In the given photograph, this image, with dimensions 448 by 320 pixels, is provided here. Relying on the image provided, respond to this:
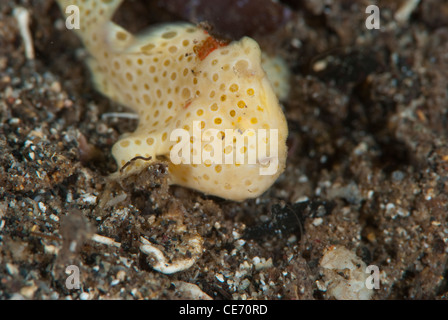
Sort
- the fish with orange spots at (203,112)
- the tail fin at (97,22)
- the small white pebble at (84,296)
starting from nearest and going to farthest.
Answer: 1. the small white pebble at (84,296)
2. the fish with orange spots at (203,112)
3. the tail fin at (97,22)

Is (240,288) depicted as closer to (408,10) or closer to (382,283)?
(382,283)

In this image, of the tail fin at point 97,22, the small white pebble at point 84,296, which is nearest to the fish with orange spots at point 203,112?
the tail fin at point 97,22

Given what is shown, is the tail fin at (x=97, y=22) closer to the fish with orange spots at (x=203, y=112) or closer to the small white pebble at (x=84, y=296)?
the fish with orange spots at (x=203, y=112)

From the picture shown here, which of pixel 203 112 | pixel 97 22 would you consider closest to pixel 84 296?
pixel 203 112

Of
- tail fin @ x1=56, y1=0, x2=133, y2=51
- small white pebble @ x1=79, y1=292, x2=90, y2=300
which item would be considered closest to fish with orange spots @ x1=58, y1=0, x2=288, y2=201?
tail fin @ x1=56, y1=0, x2=133, y2=51
